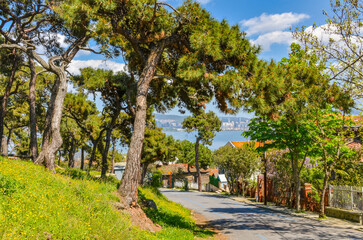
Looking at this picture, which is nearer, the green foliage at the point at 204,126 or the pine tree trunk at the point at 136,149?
the pine tree trunk at the point at 136,149

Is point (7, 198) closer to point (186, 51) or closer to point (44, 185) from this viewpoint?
point (44, 185)

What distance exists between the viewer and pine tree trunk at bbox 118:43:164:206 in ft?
33.6

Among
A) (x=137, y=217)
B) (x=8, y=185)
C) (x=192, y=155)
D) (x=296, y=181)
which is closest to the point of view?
(x=8, y=185)

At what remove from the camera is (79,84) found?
18.8 meters

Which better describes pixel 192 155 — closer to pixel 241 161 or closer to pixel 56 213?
pixel 241 161

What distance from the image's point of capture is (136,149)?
34.9ft

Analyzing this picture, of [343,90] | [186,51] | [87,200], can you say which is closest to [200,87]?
[186,51]

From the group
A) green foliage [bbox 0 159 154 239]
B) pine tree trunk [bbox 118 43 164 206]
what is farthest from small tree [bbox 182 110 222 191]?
green foliage [bbox 0 159 154 239]

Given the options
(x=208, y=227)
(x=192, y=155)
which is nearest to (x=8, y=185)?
(x=208, y=227)

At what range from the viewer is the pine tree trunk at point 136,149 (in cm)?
1024

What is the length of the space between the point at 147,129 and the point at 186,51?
25.7m

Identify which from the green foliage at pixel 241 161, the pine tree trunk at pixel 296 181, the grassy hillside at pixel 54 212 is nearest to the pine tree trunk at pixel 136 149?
the grassy hillside at pixel 54 212

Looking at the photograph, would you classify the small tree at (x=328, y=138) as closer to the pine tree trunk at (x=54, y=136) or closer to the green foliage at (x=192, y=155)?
the pine tree trunk at (x=54, y=136)

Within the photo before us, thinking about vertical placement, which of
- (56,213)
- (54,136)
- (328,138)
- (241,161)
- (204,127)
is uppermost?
(204,127)
